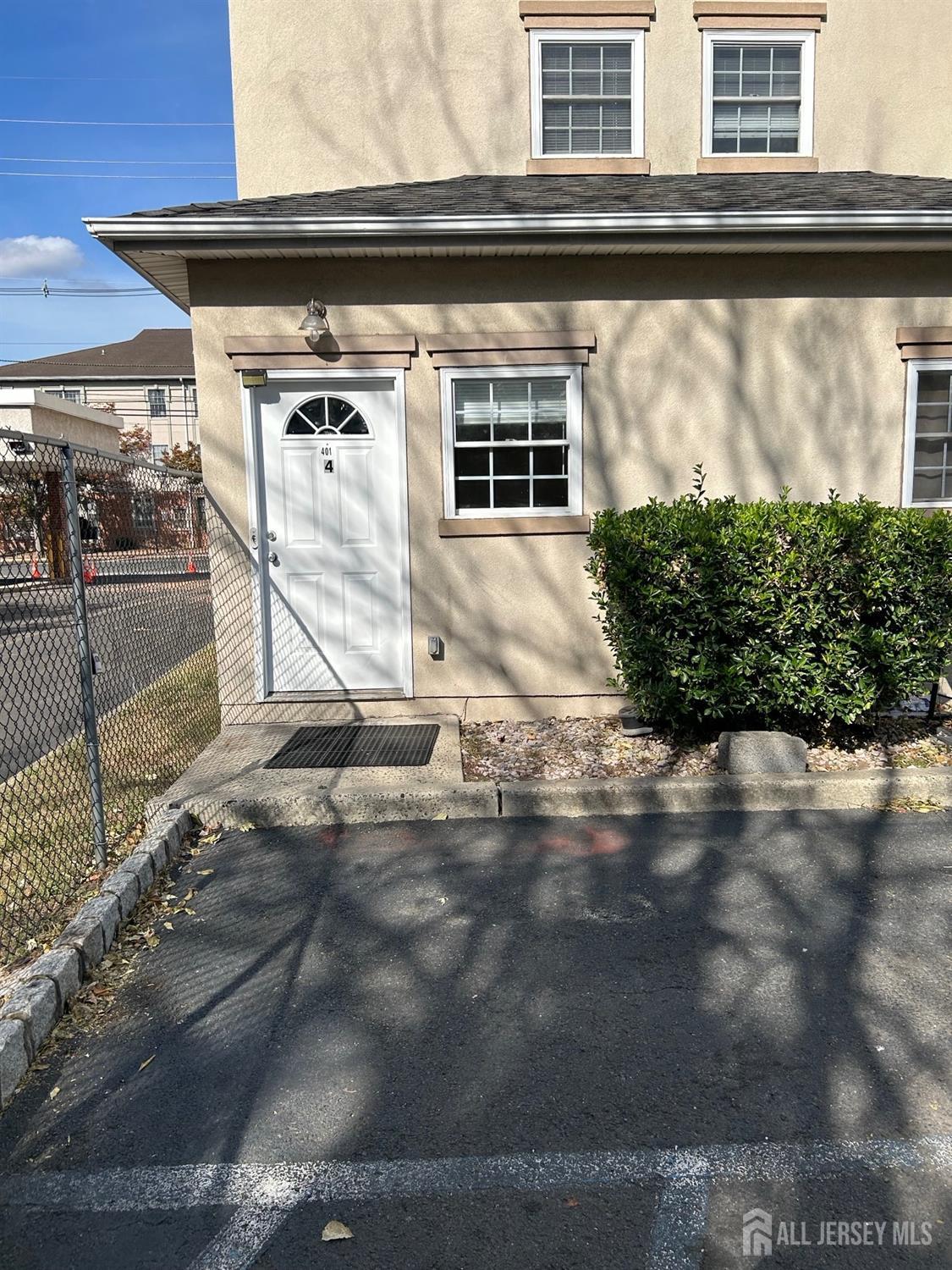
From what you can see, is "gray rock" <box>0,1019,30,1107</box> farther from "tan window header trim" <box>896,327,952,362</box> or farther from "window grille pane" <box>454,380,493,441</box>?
"tan window header trim" <box>896,327,952,362</box>

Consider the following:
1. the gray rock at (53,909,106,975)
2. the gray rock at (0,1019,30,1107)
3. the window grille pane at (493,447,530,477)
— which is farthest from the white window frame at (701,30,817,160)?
the gray rock at (0,1019,30,1107)

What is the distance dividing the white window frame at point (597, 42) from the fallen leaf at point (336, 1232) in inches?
339

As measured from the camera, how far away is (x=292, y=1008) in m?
3.38

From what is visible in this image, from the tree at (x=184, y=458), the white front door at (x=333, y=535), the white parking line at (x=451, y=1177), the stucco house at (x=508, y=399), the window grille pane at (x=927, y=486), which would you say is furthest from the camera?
the tree at (x=184, y=458)

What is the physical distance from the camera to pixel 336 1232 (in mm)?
2322

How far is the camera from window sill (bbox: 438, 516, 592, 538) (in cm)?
703

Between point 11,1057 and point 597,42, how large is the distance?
9.22 metres

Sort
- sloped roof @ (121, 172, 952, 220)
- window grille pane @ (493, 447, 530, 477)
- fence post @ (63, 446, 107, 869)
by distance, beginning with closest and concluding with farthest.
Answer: fence post @ (63, 446, 107, 869) < sloped roof @ (121, 172, 952, 220) < window grille pane @ (493, 447, 530, 477)

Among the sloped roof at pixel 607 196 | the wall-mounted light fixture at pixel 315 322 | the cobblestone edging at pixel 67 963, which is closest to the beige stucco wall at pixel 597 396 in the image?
the wall-mounted light fixture at pixel 315 322

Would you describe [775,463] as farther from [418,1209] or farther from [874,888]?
[418,1209]

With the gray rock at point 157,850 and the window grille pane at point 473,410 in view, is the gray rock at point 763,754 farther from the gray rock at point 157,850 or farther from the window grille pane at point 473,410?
the gray rock at point 157,850

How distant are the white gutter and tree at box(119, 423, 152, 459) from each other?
33924mm

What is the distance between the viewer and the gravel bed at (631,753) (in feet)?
19.0

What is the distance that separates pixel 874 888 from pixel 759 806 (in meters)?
1.14
